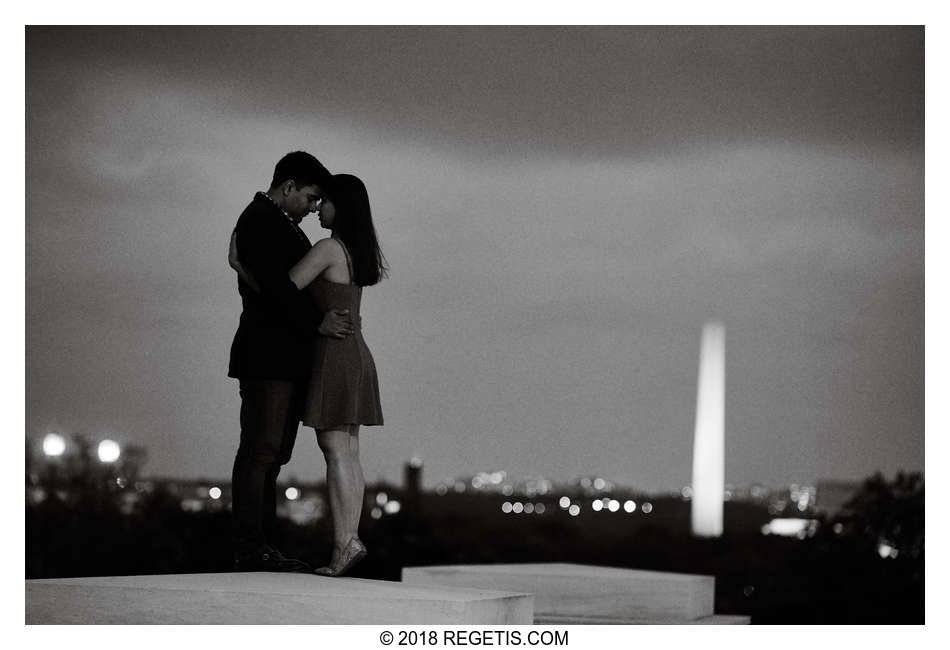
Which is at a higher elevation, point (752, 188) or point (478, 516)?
point (752, 188)

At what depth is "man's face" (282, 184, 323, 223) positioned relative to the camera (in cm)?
835

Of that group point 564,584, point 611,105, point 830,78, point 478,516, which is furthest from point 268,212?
point 478,516

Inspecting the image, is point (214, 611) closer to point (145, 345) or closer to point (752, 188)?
point (145, 345)

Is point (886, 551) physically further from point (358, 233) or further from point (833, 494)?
point (358, 233)

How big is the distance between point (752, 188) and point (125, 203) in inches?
573

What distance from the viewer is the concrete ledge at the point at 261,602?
7176 millimetres

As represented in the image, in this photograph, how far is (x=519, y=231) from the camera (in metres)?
30.1

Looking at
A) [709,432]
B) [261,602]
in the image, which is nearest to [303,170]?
[261,602]

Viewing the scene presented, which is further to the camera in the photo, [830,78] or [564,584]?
[830,78]

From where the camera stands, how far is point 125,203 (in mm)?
21438

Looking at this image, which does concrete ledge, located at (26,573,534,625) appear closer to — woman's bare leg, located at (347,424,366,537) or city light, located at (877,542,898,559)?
woman's bare leg, located at (347,424,366,537)

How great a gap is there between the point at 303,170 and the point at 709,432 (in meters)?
29.8

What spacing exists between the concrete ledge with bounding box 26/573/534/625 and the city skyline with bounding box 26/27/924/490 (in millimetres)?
5561
